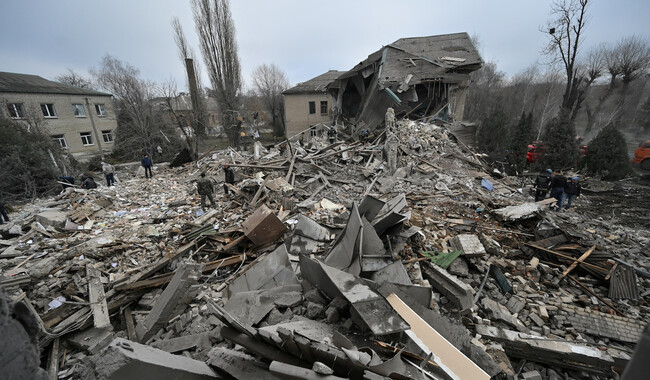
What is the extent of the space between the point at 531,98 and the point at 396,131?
105 feet

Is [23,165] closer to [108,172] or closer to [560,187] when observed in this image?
[108,172]

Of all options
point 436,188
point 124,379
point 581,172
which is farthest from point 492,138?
point 124,379

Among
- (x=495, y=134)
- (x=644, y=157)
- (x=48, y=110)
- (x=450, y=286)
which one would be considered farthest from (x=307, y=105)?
(x=450, y=286)

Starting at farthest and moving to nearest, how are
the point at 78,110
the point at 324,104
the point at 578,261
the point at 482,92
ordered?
1. the point at 482,92
2. the point at 324,104
3. the point at 78,110
4. the point at 578,261

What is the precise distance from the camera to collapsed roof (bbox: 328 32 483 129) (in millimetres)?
14281

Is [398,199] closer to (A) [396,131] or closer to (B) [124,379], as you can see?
(B) [124,379]

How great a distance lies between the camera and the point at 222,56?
67.6 feet

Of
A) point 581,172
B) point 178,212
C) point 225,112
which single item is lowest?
point 581,172

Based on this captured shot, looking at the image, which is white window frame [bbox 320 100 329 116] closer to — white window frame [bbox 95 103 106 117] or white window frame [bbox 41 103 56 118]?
white window frame [bbox 95 103 106 117]

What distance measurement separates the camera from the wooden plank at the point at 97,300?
404 cm

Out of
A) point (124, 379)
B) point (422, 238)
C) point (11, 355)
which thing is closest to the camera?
point (11, 355)

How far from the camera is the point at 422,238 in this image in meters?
5.20

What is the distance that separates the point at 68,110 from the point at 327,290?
2900 centimetres

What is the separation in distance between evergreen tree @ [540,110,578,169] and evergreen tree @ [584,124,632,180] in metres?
1.15
